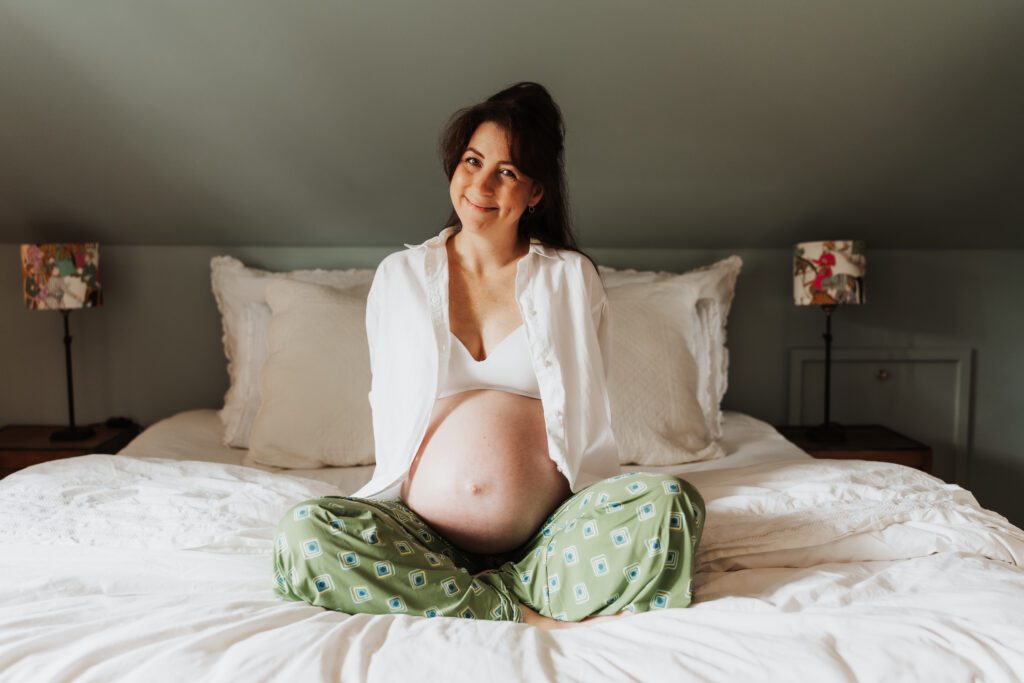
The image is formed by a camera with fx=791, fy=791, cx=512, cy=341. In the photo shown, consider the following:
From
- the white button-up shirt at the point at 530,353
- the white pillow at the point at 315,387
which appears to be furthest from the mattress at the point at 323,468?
the white button-up shirt at the point at 530,353

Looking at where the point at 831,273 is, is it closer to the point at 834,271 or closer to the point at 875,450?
the point at 834,271

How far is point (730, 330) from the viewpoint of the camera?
106 inches

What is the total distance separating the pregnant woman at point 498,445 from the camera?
115 cm

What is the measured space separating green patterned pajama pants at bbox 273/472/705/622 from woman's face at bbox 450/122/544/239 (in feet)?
1.80

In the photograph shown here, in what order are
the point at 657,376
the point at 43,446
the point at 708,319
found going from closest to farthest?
the point at 657,376 < the point at 43,446 < the point at 708,319

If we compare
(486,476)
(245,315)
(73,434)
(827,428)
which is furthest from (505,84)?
(73,434)

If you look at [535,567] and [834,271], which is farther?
[834,271]

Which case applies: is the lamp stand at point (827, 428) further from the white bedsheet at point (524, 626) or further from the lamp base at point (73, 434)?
the lamp base at point (73, 434)

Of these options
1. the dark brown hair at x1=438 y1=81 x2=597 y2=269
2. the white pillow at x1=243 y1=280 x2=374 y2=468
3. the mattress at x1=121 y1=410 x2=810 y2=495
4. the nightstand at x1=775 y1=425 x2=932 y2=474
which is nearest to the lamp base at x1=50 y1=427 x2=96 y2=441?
the mattress at x1=121 y1=410 x2=810 y2=495

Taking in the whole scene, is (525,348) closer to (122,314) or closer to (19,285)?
(122,314)

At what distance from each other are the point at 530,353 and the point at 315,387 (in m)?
0.88

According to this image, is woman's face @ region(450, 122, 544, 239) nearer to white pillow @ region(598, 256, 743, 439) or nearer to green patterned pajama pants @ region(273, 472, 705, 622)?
green patterned pajama pants @ region(273, 472, 705, 622)

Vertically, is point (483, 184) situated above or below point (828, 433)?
above

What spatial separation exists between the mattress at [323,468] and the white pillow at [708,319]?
4.4 inches
